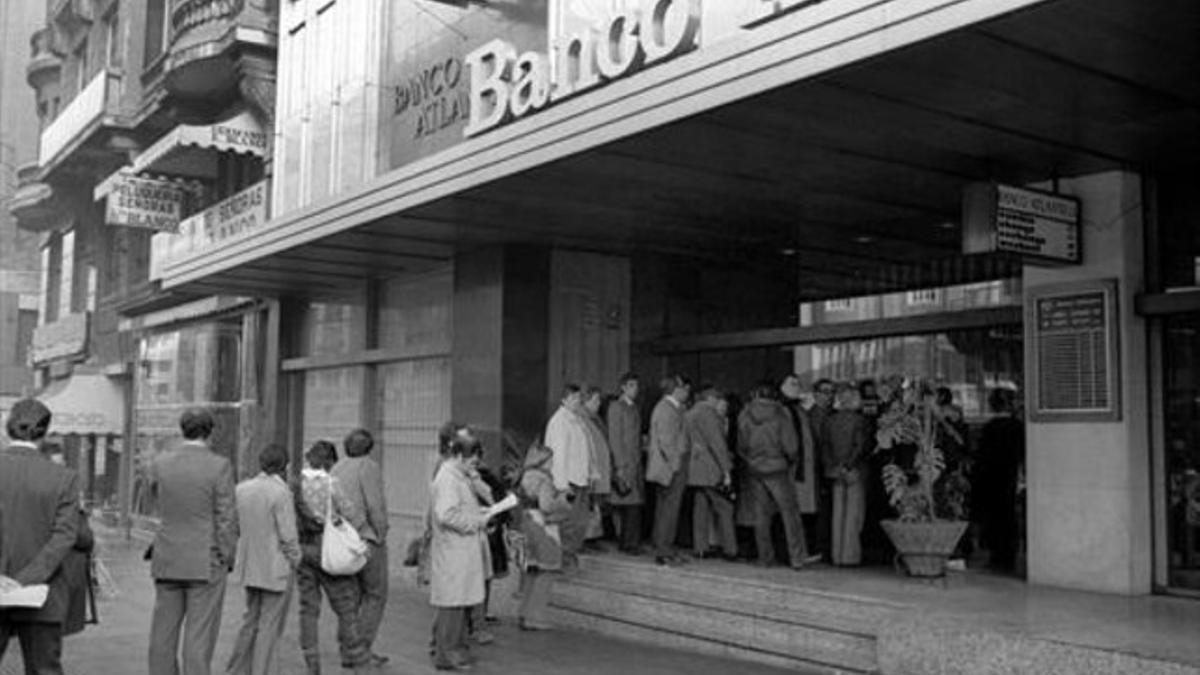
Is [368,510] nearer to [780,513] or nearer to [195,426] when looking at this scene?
[195,426]

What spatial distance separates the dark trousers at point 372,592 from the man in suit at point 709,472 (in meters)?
3.35

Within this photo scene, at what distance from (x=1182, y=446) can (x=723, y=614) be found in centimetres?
369

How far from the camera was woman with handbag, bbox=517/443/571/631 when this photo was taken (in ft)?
35.6

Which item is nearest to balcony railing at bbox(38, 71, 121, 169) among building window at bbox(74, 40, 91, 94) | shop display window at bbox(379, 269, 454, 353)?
building window at bbox(74, 40, 91, 94)

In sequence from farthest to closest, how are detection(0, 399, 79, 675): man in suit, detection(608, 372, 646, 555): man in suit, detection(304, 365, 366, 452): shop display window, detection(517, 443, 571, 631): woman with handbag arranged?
detection(304, 365, 366, 452): shop display window
detection(608, 372, 646, 555): man in suit
detection(517, 443, 571, 631): woman with handbag
detection(0, 399, 79, 675): man in suit

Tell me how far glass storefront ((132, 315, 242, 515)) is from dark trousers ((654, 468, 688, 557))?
11504 millimetres

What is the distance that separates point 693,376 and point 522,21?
178 inches

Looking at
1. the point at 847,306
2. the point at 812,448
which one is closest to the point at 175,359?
the point at 847,306

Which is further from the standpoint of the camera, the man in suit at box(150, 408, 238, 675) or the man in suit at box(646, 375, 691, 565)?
the man in suit at box(646, 375, 691, 565)

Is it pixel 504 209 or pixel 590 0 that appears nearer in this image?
pixel 504 209

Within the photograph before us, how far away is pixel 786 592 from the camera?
973 centimetres

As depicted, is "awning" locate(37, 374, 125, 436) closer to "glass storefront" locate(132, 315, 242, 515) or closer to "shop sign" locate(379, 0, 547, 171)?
"glass storefront" locate(132, 315, 242, 515)

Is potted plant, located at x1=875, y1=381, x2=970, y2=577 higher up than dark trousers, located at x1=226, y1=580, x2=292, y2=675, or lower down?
higher up

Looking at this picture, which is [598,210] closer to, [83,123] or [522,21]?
[522,21]
